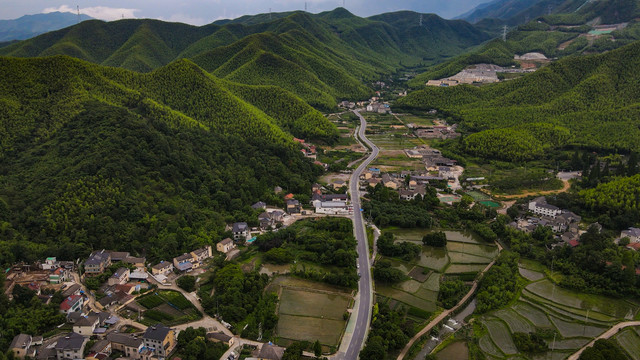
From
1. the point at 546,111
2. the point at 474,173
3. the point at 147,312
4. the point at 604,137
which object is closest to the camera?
the point at 147,312

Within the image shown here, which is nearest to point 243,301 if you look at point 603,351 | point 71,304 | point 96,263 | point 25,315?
point 71,304

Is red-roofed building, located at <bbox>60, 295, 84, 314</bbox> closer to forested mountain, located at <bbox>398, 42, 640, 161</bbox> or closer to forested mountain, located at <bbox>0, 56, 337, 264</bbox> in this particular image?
forested mountain, located at <bbox>0, 56, 337, 264</bbox>

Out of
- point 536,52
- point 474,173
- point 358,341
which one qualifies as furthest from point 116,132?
point 536,52

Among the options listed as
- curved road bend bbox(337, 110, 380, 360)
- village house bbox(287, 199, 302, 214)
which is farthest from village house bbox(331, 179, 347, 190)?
village house bbox(287, 199, 302, 214)

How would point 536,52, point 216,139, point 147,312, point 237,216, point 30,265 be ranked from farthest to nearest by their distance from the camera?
point 536,52 → point 216,139 → point 237,216 → point 30,265 → point 147,312

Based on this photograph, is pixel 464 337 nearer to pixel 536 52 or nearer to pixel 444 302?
pixel 444 302

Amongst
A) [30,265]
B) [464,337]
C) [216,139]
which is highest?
[216,139]

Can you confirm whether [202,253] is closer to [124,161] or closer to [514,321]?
[124,161]
